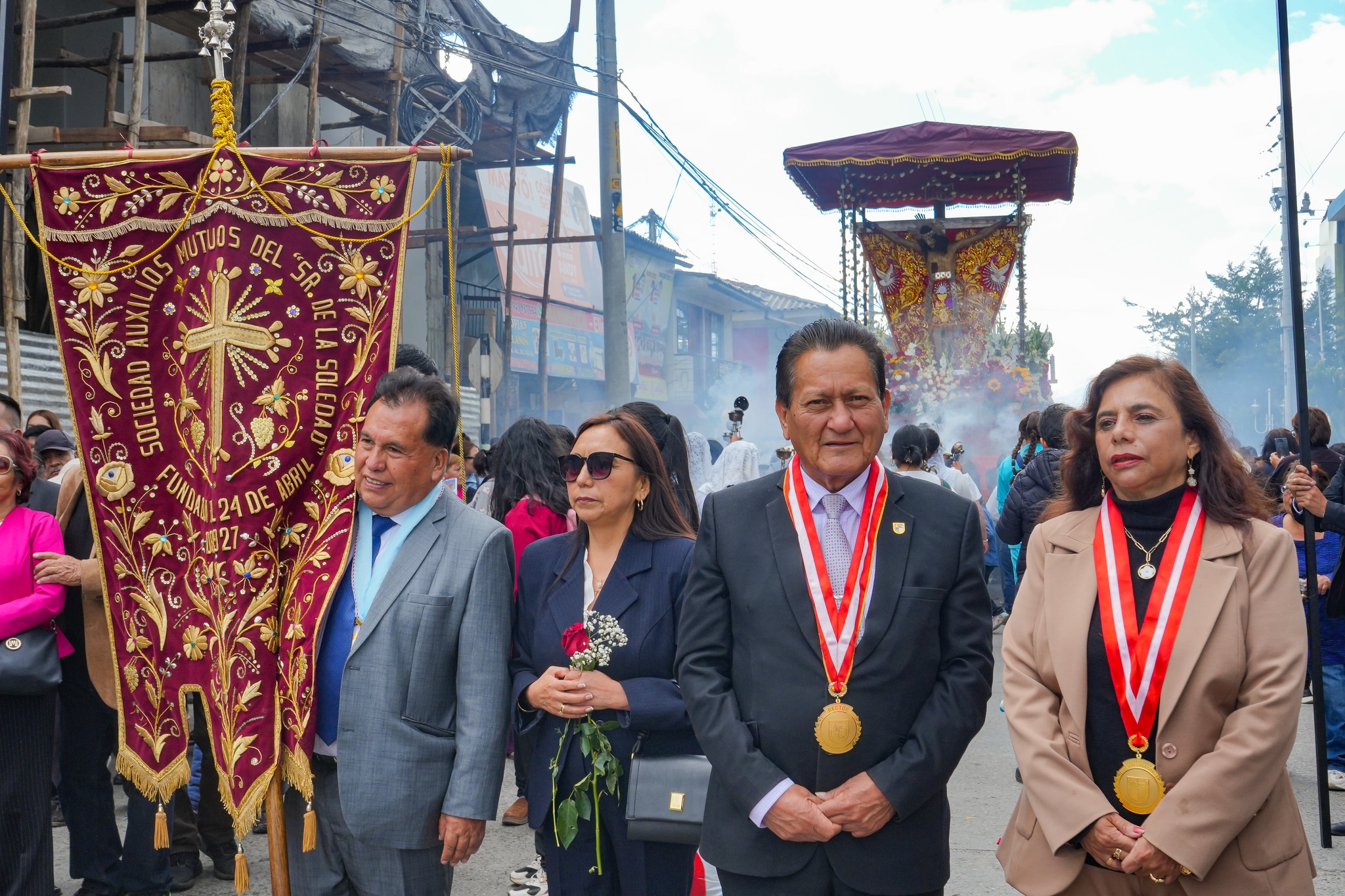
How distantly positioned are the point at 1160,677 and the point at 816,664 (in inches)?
31.7

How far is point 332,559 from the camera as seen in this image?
3.22m

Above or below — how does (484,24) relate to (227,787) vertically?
above

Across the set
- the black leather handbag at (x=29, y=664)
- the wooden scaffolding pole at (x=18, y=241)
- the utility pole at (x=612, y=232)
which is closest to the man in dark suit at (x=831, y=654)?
the black leather handbag at (x=29, y=664)

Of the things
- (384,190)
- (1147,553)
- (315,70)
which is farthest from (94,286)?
(315,70)

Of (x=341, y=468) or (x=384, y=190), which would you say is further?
(x=384, y=190)

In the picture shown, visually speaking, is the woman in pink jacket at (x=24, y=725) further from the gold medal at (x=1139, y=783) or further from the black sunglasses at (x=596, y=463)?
the gold medal at (x=1139, y=783)

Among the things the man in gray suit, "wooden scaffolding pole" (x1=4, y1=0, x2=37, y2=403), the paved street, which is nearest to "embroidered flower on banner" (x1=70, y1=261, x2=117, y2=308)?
the man in gray suit

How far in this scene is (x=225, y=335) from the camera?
3.44 metres

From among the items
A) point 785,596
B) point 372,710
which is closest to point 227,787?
point 372,710

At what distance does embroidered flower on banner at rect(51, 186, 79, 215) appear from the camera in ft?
11.5

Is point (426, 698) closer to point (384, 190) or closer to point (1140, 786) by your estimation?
point (384, 190)

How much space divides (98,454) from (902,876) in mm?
2707

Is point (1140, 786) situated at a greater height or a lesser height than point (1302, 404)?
lesser

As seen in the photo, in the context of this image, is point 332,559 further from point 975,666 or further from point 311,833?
point 975,666
